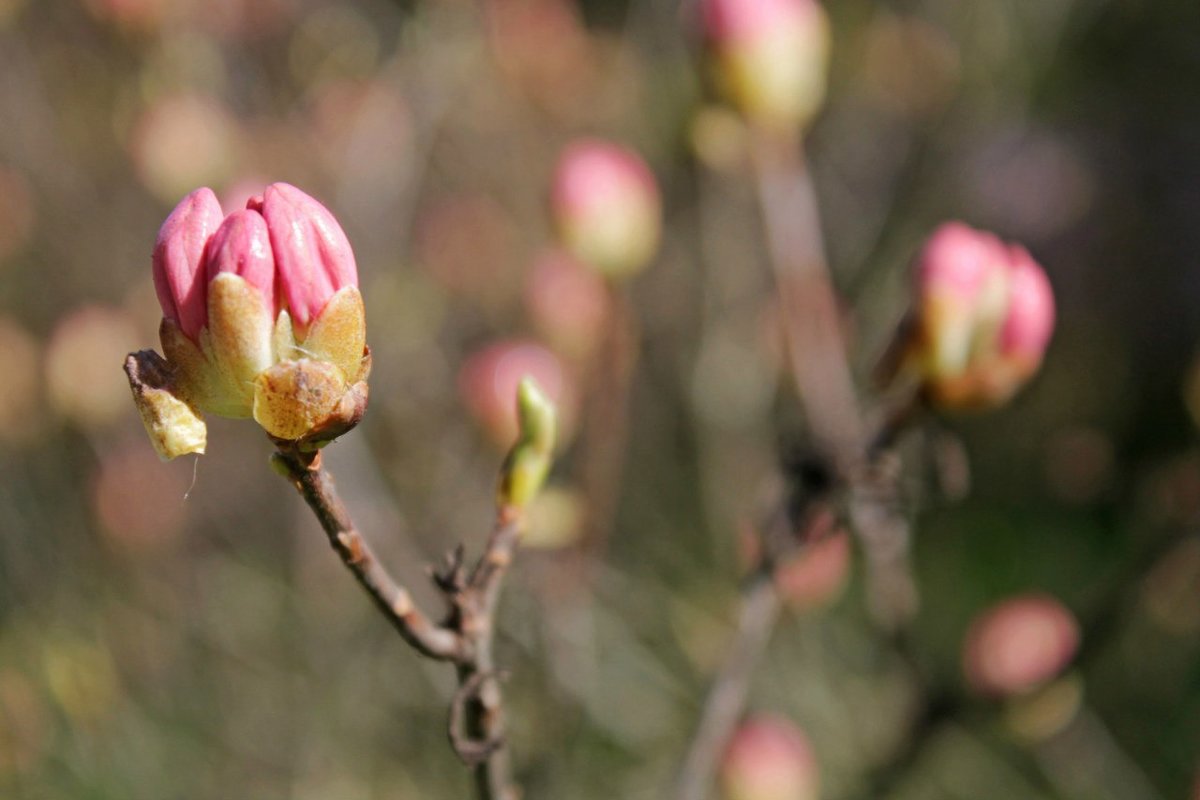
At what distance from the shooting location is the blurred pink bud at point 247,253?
326 millimetres

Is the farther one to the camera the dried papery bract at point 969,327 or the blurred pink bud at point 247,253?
the dried papery bract at point 969,327

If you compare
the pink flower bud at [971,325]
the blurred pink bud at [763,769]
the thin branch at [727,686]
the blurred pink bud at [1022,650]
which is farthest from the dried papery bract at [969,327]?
the blurred pink bud at [763,769]

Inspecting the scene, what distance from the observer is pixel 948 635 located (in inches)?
69.2

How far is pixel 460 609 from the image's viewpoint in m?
0.38

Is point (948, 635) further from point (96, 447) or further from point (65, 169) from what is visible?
point (65, 169)

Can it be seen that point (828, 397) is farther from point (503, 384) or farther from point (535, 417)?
point (535, 417)

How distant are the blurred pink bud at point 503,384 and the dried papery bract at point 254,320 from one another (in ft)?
1.40

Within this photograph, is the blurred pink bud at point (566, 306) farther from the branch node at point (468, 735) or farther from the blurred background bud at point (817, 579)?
the branch node at point (468, 735)

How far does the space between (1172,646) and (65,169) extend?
1612 millimetres

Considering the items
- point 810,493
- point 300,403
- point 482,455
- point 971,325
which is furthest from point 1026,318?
point 482,455

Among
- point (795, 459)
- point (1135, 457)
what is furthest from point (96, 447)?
point (1135, 457)

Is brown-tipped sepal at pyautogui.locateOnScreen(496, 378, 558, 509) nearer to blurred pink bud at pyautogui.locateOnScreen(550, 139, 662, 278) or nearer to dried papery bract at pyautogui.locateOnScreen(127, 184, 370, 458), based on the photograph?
dried papery bract at pyautogui.locateOnScreen(127, 184, 370, 458)

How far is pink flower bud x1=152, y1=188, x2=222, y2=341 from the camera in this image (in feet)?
1.09

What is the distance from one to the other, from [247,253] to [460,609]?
14cm
